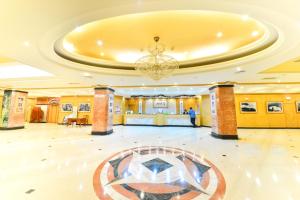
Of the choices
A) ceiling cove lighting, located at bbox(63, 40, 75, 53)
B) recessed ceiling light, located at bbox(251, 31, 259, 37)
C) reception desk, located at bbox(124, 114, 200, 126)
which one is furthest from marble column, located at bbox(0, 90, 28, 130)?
recessed ceiling light, located at bbox(251, 31, 259, 37)

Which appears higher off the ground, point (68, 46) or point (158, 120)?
point (68, 46)

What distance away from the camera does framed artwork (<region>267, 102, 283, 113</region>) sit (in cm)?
1149

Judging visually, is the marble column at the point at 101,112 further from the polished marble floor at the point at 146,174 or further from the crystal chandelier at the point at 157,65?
the crystal chandelier at the point at 157,65

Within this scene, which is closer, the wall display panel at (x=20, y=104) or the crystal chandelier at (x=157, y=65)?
the crystal chandelier at (x=157, y=65)

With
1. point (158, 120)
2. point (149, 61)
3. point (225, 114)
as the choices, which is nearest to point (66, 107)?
point (158, 120)

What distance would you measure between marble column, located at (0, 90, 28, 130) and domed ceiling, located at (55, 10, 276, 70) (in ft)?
30.7

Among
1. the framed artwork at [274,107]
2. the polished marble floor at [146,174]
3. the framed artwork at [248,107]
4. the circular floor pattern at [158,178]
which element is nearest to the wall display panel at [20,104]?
the polished marble floor at [146,174]

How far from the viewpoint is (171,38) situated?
3.93 meters

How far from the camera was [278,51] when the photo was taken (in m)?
3.50

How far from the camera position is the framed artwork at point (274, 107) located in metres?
11.5

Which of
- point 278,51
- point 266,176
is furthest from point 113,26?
point 266,176

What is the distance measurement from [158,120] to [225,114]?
263 inches

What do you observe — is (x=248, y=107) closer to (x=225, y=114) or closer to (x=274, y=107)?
(x=274, y=107)

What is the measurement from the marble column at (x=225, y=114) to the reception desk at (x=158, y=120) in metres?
4.91
